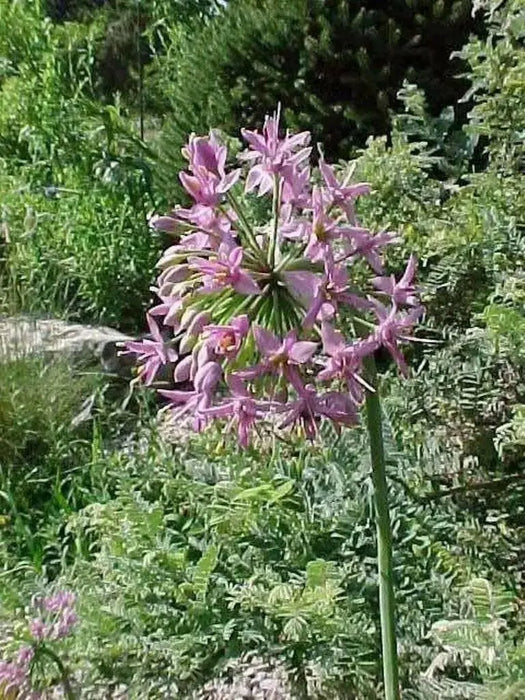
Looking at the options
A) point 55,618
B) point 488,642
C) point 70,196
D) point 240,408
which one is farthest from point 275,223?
point 70,196

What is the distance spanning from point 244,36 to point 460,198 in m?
2.29

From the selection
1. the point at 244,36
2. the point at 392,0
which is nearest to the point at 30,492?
the point at 244,36

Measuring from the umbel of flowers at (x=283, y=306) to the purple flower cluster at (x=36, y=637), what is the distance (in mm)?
711

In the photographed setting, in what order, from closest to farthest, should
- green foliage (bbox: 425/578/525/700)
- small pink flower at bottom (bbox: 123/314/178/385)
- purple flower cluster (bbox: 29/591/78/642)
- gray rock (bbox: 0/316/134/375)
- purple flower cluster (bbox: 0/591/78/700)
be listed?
small pink flower at bottom (bbox: 123/314/178/385) < green foliage (bbox: 425/578/525/700) < purple flower cluster (bbox: 0/591/78/700) < purple flower cluster (bbox: 29/591/78/642) < gray rock (bbox: 0/316/134/375)

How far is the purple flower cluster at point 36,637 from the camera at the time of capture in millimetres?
1760

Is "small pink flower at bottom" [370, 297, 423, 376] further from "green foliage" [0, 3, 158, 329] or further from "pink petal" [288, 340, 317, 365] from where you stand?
"green foliage" [0, 3, 158, 329]

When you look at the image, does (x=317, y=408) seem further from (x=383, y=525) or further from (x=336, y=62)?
(x=336, y=62)

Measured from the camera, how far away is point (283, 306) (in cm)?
112

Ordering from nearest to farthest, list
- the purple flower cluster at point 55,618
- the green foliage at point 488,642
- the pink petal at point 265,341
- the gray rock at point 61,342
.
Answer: the pink petal at point 265,341, the green foliage at point 488,642, the purple flower cluster at point 55,618, the gray rock at point 61,342

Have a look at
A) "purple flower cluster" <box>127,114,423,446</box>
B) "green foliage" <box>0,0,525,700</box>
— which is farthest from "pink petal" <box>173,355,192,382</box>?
"green foliage" <box>0,0,525,700</box>

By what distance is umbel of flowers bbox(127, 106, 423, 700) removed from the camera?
1087 millimetres

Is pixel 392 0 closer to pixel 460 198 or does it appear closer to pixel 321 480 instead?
pixel 460 198

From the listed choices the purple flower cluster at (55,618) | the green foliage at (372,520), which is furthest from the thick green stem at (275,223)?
the purple flower cluster at (55,618)

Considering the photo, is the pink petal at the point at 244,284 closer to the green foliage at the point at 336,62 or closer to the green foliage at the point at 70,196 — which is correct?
the green foliage at the point at 336,62
